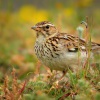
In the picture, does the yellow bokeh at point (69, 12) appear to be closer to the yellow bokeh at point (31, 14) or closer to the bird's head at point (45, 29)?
the yellow bokeh at point (31, 14)

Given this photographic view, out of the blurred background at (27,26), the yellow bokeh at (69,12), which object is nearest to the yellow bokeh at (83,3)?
the blurred background at (27,26)

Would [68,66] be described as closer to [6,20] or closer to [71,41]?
[71,41]

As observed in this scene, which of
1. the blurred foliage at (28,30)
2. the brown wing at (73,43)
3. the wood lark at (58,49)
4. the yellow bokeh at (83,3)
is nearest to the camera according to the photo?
the wood lark at (58,49)

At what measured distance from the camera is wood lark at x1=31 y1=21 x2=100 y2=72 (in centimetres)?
584

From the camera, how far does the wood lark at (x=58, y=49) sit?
19.2 feet

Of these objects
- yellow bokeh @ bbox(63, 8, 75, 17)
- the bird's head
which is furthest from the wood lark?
yellow bokeh @ bbox(63, 8, 75, 17)

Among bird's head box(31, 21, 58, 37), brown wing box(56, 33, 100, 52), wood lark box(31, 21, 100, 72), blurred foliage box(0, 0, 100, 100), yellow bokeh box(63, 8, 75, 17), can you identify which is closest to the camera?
wood lark box(31, 21, 100, 72)

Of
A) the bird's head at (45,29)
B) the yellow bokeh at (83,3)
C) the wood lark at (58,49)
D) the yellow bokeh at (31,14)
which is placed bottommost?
the wood lark at (58,49)

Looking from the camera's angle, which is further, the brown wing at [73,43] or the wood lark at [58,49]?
the brown wing at [73,43]

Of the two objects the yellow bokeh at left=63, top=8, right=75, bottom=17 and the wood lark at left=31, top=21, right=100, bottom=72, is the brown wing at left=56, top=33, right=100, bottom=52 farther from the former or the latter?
the yellow bokeh at left=63, top=8, right=75, bottom=17

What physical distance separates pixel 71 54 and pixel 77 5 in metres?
5.16

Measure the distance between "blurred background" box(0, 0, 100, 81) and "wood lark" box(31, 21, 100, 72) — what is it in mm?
1346

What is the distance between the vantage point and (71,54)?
591 cm

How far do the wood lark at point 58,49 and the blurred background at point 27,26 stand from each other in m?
1.35
